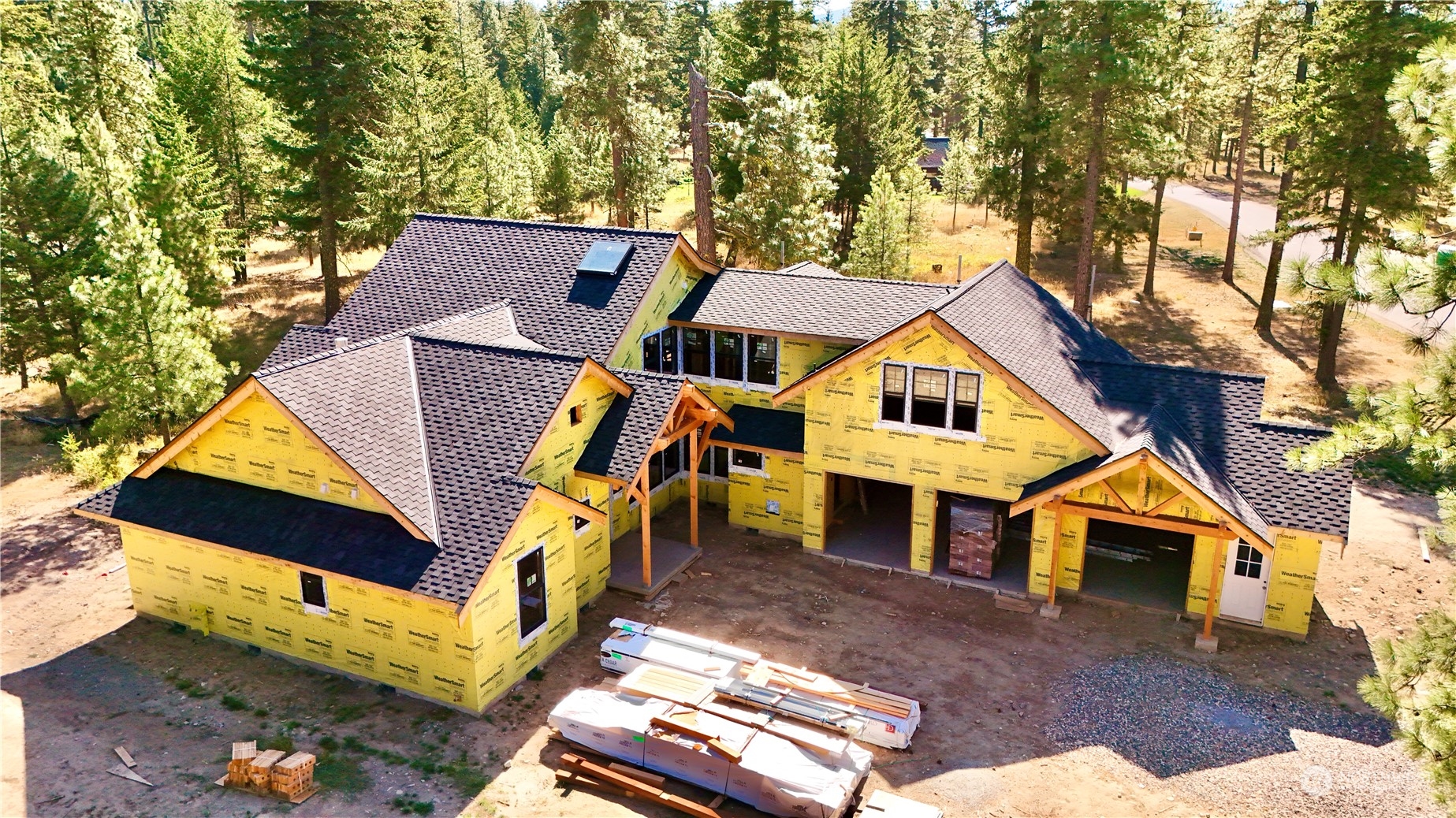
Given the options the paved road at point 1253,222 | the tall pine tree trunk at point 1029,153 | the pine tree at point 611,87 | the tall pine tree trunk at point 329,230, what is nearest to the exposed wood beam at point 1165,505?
the paved road at point 1253,222

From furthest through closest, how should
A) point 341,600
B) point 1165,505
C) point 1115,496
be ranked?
point 1115,496
point 1165,505
point 341,600

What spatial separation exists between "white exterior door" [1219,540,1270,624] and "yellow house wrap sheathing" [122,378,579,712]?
1365 cm

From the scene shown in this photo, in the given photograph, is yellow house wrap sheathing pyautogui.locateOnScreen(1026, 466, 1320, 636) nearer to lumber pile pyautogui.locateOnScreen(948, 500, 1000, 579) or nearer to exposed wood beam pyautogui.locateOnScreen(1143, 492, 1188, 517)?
exposed wood beam pyautogui.locateOnScreen(1143, 492, 1188, 517)

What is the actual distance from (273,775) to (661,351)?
14.1 metres

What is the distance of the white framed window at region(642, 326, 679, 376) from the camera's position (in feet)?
82.8

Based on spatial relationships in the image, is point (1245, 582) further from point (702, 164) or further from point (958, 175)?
point (958, 175)

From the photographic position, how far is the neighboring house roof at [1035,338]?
20547 mm

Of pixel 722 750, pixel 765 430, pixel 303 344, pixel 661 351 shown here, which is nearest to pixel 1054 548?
pixel 765 430

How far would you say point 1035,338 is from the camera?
22906 mm

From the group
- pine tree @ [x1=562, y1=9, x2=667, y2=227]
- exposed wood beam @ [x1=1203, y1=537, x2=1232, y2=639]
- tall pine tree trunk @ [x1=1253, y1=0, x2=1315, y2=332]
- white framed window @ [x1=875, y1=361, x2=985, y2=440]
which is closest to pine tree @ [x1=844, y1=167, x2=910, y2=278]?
pine tree @ [x1=562, y1=9, x2=667, y2=227]

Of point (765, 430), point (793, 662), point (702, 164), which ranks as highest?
point (702, 164)

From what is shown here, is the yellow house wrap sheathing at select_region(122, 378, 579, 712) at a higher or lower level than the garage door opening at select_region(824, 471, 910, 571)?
higher

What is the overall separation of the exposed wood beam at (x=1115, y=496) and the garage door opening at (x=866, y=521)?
504 centimetres

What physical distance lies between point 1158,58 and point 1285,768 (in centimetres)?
2462
